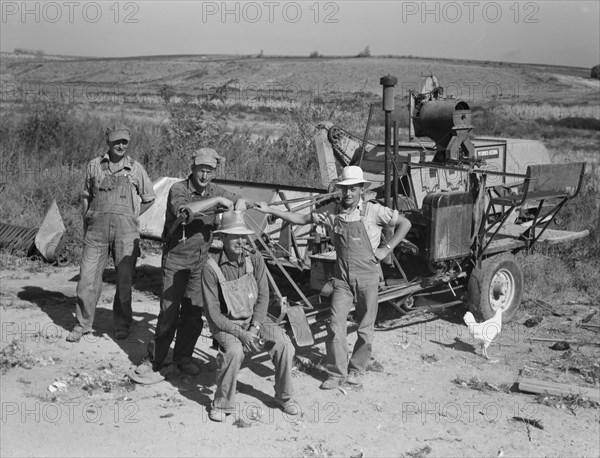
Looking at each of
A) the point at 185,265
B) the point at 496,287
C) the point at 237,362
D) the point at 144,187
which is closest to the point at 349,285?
the point at 237,362

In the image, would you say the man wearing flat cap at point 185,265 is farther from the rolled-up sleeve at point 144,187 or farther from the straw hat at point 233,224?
the rolled-up sleeve at point 144,187

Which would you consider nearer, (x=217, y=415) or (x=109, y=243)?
(x=217, y=415)

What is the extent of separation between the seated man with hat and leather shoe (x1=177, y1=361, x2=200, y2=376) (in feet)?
2.95

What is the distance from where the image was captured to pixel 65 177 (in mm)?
15039

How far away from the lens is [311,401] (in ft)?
23.4

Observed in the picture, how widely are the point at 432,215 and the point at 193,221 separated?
7.97 ft

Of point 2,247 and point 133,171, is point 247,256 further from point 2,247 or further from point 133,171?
point 2,247

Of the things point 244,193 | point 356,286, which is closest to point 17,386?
point 356,286

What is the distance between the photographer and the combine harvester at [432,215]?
8602 millimetres

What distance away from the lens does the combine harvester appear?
28.2 ft

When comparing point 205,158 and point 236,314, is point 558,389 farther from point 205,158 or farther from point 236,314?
point 205,158

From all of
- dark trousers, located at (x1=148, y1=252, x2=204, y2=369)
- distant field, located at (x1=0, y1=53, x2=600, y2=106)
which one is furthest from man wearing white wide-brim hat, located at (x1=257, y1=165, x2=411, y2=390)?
distant field, located at (x1=0, y1=53, x2=600, y2=106)

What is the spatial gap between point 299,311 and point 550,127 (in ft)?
107

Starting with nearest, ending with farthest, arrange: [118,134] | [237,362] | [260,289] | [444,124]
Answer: [237,362]
[260,289]
[118,134]
[444,124]
